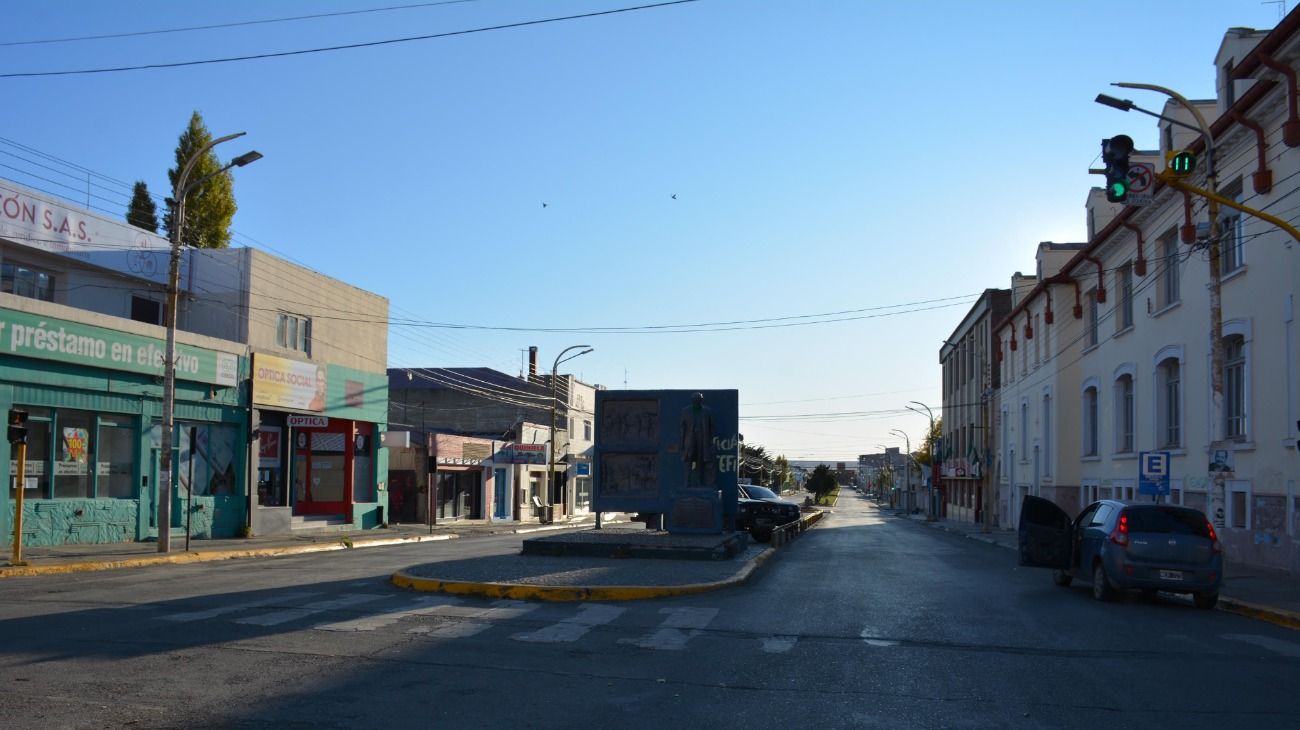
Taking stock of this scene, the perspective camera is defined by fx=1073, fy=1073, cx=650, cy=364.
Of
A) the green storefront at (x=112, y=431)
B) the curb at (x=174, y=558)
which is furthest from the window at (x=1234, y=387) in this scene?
the green storefront at (x=112, y=431)

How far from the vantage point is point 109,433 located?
27.3 metres

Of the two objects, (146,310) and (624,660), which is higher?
(146,310)

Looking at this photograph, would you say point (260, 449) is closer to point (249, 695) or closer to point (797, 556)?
point (797, 556)

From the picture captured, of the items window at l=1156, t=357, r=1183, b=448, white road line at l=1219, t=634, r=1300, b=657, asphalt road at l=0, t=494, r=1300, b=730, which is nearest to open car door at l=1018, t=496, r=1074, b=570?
asphalt road at l=0, t=494, r=1300, b=730

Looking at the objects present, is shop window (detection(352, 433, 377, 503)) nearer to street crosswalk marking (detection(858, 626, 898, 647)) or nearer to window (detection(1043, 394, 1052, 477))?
window (detection(1043, 394, 1052, 477))

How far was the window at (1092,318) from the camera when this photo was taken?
1544 inches

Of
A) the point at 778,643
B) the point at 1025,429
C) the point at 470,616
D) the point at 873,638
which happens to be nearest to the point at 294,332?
the point at 470,616

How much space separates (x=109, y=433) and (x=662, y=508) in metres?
14.3

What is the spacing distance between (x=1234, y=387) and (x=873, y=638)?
18135 millimetres

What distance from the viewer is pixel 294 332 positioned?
3578 cm

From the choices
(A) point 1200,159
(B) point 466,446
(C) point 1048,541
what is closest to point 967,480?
(B) point 466,446

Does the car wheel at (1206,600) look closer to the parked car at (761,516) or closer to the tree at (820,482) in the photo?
the parked car at (761,516)

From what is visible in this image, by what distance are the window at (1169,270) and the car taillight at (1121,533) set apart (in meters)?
16.4

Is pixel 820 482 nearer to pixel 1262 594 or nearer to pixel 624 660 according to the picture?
pixel 1262 594
